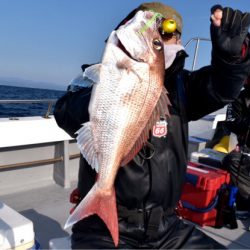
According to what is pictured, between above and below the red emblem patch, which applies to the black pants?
below

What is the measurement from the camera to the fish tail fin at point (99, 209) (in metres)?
1.99

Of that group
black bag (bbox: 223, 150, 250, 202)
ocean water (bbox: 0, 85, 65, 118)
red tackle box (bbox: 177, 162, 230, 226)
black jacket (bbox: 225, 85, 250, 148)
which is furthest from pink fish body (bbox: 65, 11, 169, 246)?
ocean water (bbox: 0, 85, 65, 118)

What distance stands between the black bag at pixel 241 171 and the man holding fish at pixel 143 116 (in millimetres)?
2092

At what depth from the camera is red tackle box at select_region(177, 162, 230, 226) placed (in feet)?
13.7

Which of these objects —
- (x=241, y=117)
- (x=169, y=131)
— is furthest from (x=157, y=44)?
(x=241, y=117)

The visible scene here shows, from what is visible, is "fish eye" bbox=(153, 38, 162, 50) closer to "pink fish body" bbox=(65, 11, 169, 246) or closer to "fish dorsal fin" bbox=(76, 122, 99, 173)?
"pink fish body" bbox=(65, 11, 169, 246)

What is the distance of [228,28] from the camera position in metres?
1.85

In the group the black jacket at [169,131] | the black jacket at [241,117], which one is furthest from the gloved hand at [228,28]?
the black jacket at [241,117]

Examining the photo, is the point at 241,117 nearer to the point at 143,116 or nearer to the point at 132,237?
the point at 132,237

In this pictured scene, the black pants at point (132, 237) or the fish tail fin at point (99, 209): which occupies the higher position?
the fish tail fin at point (99, 209)

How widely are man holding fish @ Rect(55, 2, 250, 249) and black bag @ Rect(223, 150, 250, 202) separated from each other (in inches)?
82.4

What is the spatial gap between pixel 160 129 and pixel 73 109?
0.59 m

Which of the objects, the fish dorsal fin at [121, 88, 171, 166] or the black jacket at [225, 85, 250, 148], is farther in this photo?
the black jacket at [225, 85, 250, 148]

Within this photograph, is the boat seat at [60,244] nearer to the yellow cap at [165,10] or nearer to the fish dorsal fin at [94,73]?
the fish dorsal fin at [94,73]
